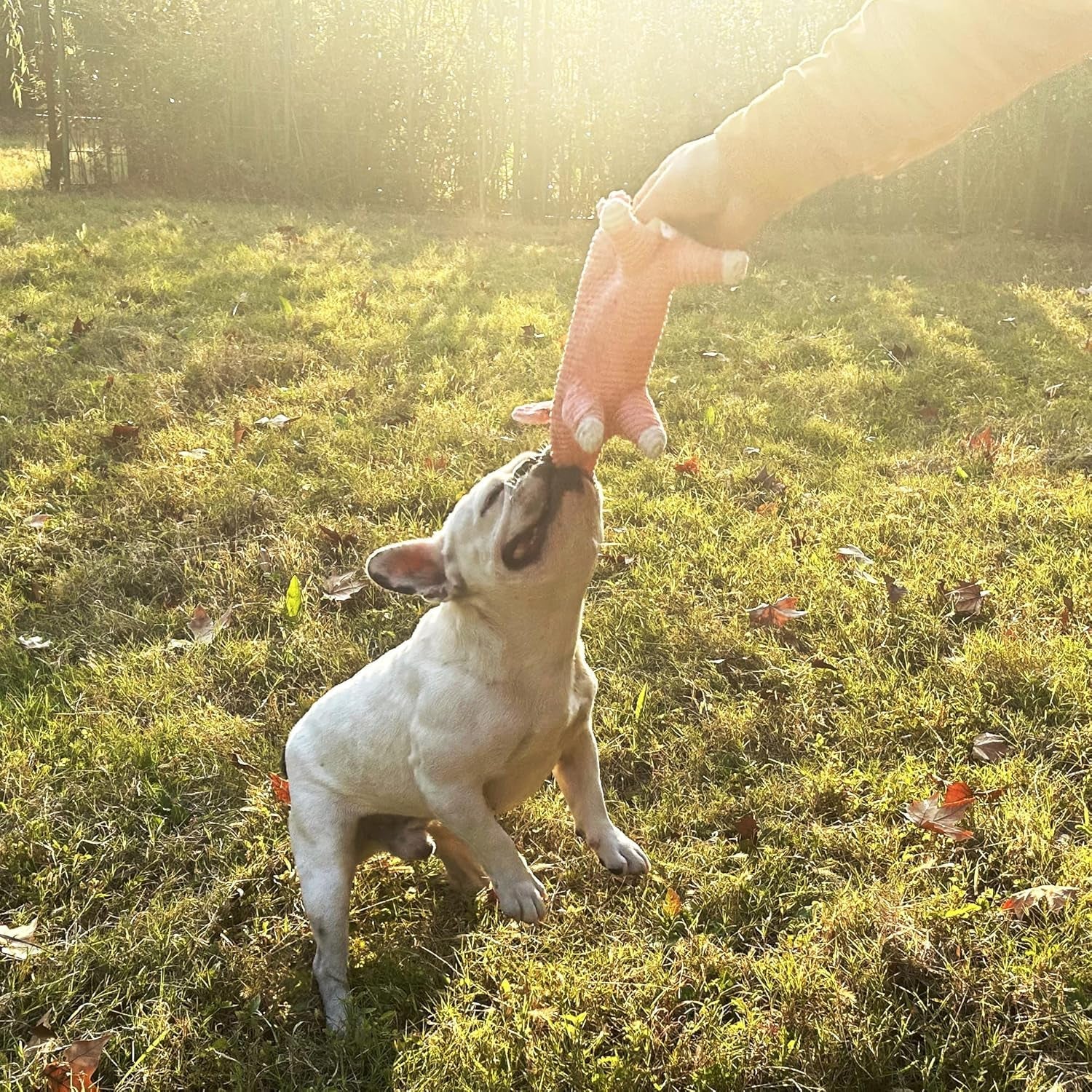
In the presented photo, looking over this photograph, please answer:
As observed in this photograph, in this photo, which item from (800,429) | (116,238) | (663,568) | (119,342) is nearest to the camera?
(663,568)

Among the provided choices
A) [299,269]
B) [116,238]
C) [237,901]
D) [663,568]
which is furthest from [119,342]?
[237,901]

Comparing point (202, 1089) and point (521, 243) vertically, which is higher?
point (521, 243)

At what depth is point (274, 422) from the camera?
555cm

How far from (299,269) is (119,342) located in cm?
262

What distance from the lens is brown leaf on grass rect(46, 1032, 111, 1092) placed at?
2236 mm

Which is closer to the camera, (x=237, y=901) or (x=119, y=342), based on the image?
(x=237, y=901)

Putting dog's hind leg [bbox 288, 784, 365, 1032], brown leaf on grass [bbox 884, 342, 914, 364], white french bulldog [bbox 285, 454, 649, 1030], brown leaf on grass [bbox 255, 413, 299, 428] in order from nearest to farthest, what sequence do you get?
white french bulldog [bbox 285, 454, 649, 1030] < dog's hind leg [bbox 288, 784, 365, 1032] < brown leaf on grass [bbox 255, 413, 299, 428] < brown leaf on grass [bbox 884, 342, 914, 364]

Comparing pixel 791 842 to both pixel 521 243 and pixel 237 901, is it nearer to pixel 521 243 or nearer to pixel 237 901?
pixel 237 901

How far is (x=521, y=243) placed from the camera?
476 inches

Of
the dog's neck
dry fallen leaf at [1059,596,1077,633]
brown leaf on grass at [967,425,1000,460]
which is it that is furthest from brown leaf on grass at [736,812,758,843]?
brown leaf on grass at [967,425,1000,460]

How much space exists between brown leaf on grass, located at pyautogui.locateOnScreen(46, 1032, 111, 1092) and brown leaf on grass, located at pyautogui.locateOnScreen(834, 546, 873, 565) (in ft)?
10.8

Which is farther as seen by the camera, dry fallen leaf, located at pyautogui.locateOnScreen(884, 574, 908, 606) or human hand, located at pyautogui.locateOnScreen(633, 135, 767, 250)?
dry fallen leaf, located at pyautogui.locateOnScreen(884, 574, 908, 606)

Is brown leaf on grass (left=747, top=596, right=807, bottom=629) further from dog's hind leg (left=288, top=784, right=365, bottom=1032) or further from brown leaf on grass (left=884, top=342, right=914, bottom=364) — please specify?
brown leaf on grass (left=884, top=342, right=914, bottom=364)

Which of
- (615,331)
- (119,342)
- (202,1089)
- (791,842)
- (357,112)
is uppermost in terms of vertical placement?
(357,112)
